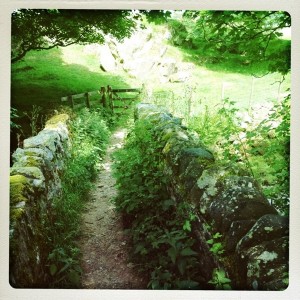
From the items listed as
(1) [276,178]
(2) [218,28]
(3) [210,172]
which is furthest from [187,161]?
(2) [218,28]

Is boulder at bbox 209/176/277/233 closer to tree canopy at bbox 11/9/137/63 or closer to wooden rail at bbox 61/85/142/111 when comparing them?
wooden rail at bbox 61/85/142/111

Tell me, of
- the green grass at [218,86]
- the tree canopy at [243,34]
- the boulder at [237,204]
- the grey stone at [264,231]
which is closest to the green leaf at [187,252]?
the boulder at [237,204]

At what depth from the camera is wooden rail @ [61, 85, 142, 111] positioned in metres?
3.19

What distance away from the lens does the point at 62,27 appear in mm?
3107

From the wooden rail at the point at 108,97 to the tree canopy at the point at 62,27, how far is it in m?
0.43

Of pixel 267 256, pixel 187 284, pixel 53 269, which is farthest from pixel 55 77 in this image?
pixel 267 256

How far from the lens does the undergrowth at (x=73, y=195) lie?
295cm

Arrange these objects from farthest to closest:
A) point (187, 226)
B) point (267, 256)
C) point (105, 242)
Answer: point (105, 242)
point (187, 226)
point (267, 256)

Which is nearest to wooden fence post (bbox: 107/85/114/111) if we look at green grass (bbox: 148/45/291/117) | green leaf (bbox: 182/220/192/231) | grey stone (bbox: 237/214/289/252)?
green grass (bbox: 148/45/291/117)

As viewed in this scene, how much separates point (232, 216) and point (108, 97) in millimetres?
1427

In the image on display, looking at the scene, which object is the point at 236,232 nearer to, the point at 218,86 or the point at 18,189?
the point at 218,86

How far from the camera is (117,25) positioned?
3074mm

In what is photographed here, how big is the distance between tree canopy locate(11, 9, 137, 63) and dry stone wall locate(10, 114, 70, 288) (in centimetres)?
64

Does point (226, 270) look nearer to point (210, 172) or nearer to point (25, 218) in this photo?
point (210, 172)
